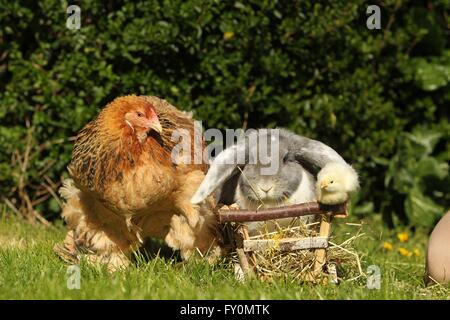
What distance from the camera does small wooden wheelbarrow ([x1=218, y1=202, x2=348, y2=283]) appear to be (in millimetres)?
3645

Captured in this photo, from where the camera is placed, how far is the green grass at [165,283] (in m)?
3.27

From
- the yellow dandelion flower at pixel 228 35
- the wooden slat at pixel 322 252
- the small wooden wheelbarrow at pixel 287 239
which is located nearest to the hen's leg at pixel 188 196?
the small wooden wheelbarrow at pixel 287 239

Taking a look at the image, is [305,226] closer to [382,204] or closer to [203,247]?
[203,247]

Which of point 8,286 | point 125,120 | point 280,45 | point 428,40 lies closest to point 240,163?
point 125,120

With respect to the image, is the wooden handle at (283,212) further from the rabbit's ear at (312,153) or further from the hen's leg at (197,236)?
the hen's leg at (197,236)

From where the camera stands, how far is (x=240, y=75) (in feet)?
18.9

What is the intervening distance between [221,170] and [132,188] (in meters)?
0.52

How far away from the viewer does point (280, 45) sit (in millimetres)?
6012

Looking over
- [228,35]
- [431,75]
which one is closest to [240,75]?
[228,35]

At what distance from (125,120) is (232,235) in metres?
0.91

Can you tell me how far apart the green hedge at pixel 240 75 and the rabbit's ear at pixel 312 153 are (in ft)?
5.68

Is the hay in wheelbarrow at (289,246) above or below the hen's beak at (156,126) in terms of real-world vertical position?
below

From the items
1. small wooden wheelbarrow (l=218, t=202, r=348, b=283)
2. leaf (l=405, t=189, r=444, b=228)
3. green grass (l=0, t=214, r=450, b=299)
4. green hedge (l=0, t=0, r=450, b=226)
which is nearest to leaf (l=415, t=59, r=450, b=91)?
green hedge (l=0, t=0, r=450, b=226)

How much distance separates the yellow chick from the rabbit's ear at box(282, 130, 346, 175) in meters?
0.19
